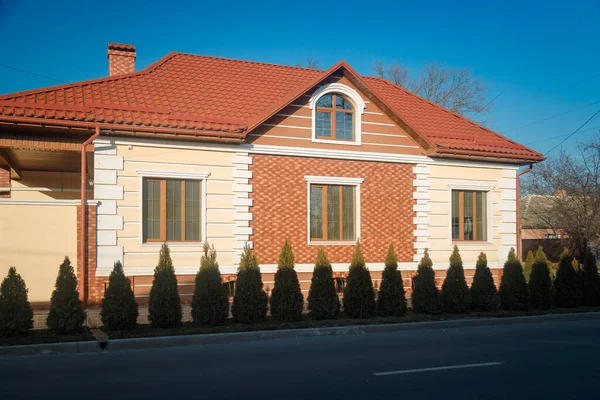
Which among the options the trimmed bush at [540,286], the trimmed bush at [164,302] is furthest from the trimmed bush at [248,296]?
the trimmed bush at [540,286]

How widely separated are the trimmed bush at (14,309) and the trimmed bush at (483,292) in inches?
391

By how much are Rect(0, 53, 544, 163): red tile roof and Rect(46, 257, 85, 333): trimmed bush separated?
4637mm

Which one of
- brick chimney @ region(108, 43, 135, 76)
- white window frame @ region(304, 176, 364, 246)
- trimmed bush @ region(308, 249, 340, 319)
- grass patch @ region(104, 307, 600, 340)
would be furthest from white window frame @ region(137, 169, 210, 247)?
brick chimney @ region(108, 43, 135, 76)

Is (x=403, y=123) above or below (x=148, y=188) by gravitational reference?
above

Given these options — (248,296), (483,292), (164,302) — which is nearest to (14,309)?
(164,302)

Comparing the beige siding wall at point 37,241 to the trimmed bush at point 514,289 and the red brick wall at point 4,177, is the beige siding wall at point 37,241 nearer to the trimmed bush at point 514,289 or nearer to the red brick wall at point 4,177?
the red brick wall at point 4,177

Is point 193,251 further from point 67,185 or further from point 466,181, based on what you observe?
point 466,181

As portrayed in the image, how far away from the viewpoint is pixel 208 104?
16.3 meters

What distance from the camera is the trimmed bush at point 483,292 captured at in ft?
47.4

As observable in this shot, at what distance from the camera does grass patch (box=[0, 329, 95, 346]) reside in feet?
31.5

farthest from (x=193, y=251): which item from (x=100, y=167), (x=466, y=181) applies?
(x=466, y=181)

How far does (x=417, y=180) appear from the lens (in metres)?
18.2

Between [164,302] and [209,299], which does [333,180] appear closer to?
[209,299]

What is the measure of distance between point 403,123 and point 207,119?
5.94m
